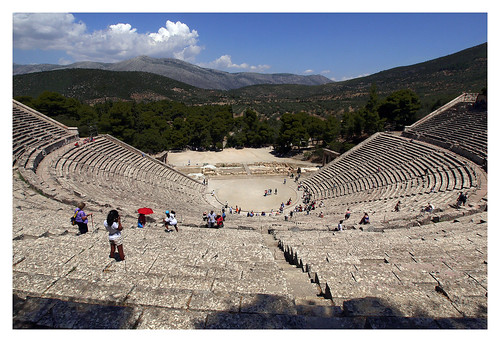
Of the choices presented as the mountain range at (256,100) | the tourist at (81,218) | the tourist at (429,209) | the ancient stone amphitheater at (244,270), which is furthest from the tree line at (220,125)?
the tourist at (81,218)

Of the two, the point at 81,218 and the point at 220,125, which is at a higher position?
the point at 220,125

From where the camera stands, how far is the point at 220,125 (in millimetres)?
42406

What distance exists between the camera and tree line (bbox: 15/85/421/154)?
3462 centimetres

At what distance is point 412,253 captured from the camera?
23.2 ft

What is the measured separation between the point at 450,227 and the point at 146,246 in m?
10.5

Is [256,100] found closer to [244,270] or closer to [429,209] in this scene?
[429,209]

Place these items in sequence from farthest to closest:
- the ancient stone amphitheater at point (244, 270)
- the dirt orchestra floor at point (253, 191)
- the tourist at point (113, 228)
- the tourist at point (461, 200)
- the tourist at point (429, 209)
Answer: the dirt orchestra floor at point (253, 191), the tourist at point (461, 200), the tourist at point (429, 209), the tourist at point (113, 228), the ancient stone amphitheater at point (244, 270)

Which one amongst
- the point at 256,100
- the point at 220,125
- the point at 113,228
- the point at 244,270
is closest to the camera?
the point at 113,228

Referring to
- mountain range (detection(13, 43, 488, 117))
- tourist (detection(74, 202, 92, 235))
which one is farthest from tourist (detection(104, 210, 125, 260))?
mountain range (detection(13, 43, 488, 117))

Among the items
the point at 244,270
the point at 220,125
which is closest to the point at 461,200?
the point at 244,270

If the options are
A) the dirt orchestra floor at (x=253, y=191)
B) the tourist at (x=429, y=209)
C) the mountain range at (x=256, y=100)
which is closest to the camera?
the tourist at (x=429, y=209)

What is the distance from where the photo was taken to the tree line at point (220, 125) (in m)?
34.6

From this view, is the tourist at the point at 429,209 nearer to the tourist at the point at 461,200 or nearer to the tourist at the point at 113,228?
the tourist at the point at 461,200

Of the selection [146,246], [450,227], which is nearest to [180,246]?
[146,246]
